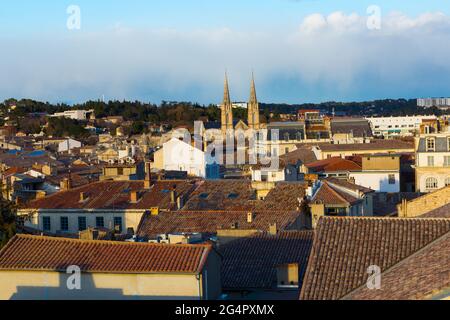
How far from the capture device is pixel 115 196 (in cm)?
4050

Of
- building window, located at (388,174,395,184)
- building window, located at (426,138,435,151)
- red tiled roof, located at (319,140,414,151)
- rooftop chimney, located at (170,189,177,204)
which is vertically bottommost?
building window, located at (388,174,395,184)

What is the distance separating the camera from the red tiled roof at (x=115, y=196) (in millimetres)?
39281

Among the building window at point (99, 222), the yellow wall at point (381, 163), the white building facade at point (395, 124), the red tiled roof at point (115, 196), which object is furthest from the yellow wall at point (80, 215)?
the white building facade at point (395, 124)

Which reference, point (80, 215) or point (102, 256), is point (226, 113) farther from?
point (102, 256)

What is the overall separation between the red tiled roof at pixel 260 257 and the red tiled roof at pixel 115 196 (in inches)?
589

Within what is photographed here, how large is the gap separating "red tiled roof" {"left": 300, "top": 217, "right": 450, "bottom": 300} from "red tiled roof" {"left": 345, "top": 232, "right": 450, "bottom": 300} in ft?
0.87

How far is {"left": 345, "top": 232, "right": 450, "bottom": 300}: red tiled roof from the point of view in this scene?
39.3 feet

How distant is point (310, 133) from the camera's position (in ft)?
354

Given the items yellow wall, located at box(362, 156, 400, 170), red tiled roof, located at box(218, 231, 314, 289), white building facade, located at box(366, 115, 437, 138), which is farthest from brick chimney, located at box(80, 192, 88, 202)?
white building facade, located at box(366, 115, 437, 138)

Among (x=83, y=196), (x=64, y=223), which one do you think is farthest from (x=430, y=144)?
(x=64, y=223)

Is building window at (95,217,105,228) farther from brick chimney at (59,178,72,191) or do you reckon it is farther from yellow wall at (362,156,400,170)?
yellow wall at (362,156,400,170)

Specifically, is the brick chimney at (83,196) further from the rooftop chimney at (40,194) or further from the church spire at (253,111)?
the church spire at (253,111)

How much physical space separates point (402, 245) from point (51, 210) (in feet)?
85.1

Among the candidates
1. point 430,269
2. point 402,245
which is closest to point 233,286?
point 402,245
